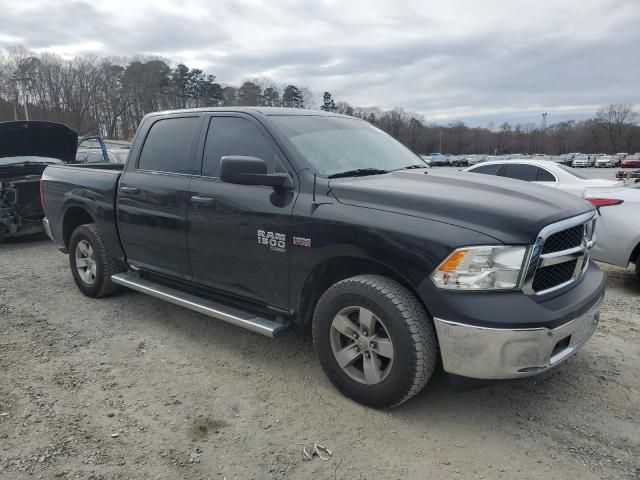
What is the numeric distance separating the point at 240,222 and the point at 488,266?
5.79ft

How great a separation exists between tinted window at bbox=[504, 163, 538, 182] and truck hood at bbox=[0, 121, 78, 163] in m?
8.51

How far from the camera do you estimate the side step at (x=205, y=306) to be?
135 inches

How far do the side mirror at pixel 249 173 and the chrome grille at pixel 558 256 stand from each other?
5.23 ft

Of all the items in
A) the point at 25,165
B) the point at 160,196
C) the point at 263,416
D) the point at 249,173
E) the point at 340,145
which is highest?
the point at 340,145

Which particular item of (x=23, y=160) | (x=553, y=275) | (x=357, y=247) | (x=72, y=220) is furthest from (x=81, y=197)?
(x=23, y=160)

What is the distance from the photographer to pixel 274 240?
336 centimetres

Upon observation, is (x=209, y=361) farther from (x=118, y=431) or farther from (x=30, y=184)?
(x=30, y=184)

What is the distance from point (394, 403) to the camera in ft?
9.62

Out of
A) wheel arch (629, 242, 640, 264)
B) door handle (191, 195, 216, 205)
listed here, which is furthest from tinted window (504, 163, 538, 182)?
door handle (191, 195, 216, 205)

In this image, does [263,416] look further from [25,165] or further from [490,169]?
[490,169]

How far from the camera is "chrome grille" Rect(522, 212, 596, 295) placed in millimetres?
2637

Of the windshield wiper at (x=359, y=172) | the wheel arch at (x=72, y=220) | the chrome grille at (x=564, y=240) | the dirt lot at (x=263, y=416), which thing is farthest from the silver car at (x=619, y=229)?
the wheel arch at (x=72, y=220)

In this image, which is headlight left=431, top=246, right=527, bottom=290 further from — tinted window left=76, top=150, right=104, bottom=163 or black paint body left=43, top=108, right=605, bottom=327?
tinted window left=76, top=150, right=104, bottom=163

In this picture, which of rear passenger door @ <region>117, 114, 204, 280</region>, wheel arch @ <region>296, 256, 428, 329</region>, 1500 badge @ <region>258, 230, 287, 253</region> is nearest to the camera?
wheel arch @ <region>296, 256, 428, 329</region>
